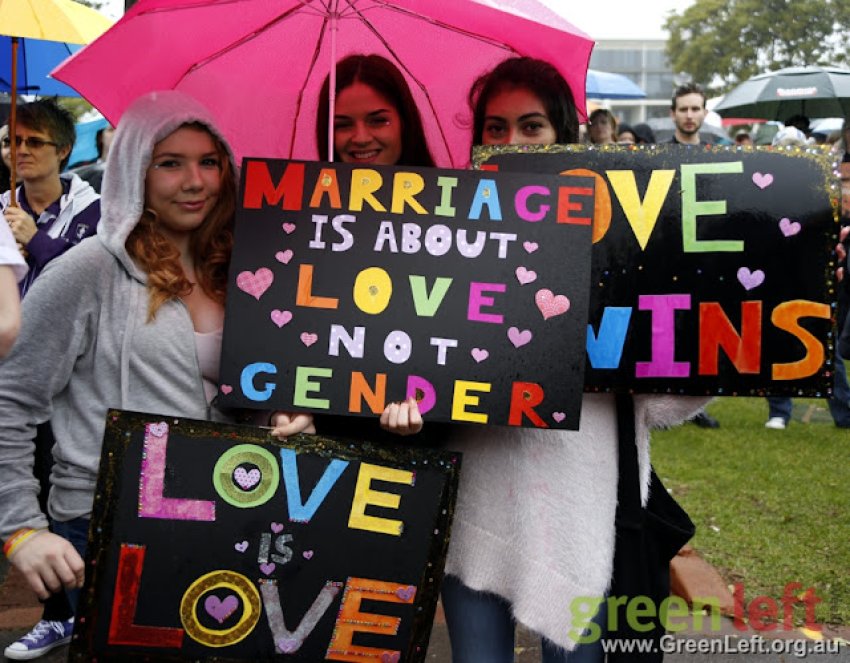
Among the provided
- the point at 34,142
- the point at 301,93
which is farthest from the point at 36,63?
the point at 301,93

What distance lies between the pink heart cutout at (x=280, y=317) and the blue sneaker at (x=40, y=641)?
2.17 meters

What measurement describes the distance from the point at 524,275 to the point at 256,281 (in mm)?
596

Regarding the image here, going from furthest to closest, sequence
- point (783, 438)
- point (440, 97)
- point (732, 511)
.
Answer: point (783, 438), point (732, 511), point (440, 97)

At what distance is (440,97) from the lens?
3.00 metres

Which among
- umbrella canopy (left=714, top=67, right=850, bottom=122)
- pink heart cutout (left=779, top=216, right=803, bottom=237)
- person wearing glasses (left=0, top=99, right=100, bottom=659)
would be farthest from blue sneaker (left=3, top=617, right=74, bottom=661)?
umbrella canopy (left=714, top=67, right=850, bottom=122)

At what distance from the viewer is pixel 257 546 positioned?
2137mm

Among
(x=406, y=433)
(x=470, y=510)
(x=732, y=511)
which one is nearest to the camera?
(x=406, y=433)

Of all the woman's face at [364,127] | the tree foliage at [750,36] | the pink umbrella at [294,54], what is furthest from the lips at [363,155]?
the tree foliage at [750,36]

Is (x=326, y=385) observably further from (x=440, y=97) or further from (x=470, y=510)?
(x=440, y=97)

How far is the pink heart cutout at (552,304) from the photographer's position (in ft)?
7.13

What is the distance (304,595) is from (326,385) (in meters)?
0.46

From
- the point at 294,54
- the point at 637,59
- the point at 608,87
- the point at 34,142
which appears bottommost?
the point at 34,142

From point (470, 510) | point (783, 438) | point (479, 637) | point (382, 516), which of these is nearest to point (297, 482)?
point (382, 516)

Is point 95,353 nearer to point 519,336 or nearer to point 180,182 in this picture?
point 180,182
